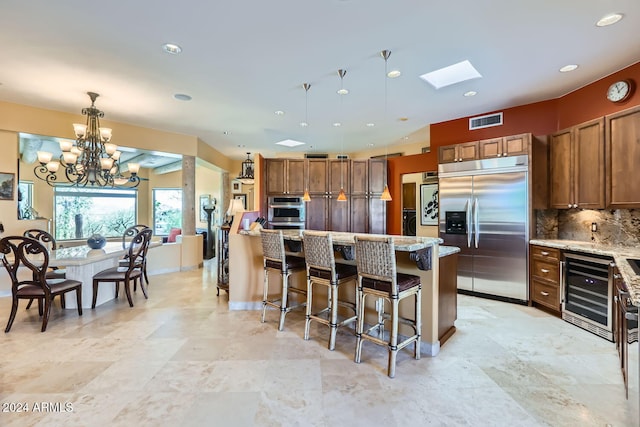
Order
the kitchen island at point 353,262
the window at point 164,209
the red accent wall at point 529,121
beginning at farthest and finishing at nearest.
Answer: the window at point 164,209, the red accent wall at point 529,121, the kitchen island at point 353,262

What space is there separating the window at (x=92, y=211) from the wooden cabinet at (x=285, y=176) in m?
5.57

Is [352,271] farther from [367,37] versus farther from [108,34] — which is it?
[108,34]

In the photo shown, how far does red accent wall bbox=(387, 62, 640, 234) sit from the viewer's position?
3.50 metres

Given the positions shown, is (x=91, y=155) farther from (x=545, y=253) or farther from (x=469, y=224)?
(x=545, y=253)

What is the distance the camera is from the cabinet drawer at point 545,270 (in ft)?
11.9

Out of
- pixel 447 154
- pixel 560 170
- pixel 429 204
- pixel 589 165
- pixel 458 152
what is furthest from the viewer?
pixel 429 204

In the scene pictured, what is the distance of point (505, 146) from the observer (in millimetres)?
4195

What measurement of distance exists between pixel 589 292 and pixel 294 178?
490cm

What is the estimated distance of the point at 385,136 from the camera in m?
6.52

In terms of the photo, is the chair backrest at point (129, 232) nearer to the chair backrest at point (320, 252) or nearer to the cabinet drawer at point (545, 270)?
the chair backrest at point (320, 252)

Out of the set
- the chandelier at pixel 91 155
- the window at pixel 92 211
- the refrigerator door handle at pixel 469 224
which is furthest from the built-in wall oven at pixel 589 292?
the window at pixel 92 211

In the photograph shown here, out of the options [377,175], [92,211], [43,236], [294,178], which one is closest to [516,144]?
[377,175]

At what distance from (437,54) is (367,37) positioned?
2.73 ft

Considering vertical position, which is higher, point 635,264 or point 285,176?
point 285,176
